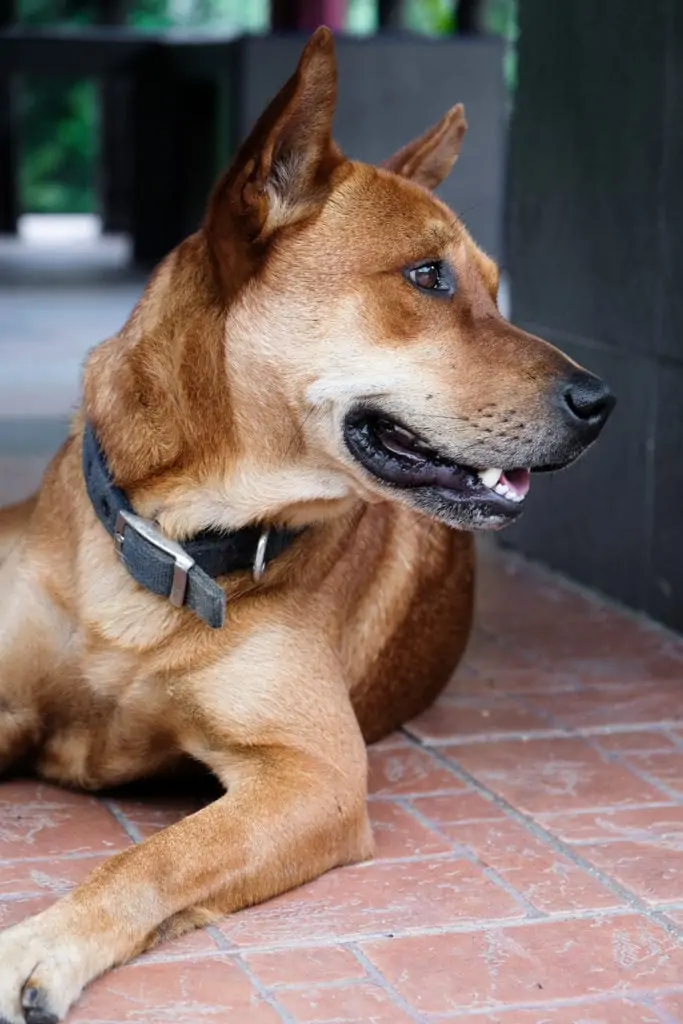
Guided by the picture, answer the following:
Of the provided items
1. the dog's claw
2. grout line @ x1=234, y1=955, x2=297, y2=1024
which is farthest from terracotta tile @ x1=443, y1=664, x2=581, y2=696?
the dog's claw

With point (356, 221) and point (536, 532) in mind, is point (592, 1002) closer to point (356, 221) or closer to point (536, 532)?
point (356, 221)

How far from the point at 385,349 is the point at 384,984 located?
1204mm

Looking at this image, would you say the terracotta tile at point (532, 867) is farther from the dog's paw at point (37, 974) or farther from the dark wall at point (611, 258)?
the dark wall at point (611, 258)

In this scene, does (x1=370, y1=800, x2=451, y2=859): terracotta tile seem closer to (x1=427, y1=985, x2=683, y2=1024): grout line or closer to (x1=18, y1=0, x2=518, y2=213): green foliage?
(x1=427, y1=985, x2=683, y2=1024): grout line

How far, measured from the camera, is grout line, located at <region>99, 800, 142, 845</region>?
3.68 metres

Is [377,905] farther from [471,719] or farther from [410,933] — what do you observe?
[471,719]

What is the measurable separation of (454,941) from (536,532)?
327 centimetres

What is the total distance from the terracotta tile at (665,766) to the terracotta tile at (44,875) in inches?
56.3

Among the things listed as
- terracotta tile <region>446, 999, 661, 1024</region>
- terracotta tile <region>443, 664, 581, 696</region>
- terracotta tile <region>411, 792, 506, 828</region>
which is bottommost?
terracotta tile <region>443, 664, 581, 696</region>

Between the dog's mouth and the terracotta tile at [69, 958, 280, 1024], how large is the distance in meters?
1.02

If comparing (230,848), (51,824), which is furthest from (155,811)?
(230,848)

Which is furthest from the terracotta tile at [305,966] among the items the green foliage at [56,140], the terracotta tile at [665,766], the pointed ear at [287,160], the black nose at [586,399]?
the green foliage at [56,140]

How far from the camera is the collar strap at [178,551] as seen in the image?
140 inches

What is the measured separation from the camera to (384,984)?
10.0 feet
